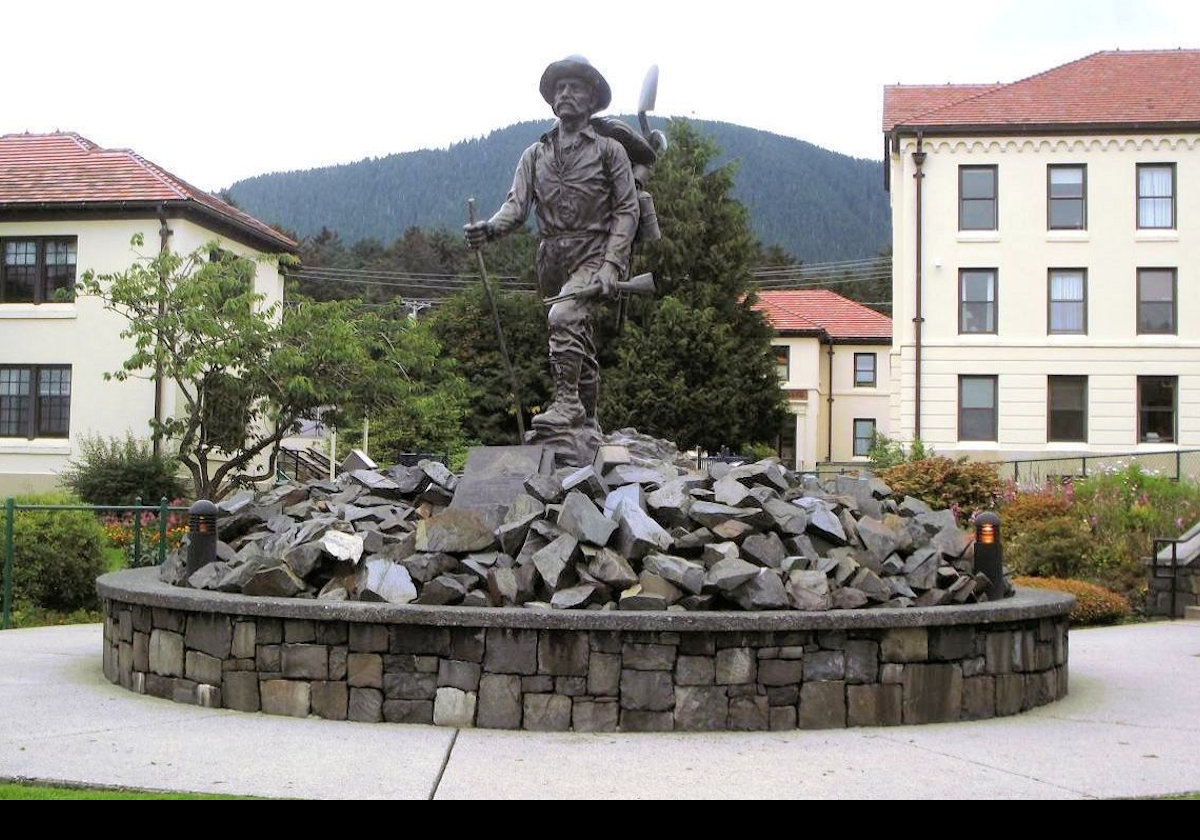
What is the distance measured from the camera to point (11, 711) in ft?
26.1

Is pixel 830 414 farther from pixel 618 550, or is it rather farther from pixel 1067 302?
pixel 618 550

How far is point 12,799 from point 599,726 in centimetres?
320

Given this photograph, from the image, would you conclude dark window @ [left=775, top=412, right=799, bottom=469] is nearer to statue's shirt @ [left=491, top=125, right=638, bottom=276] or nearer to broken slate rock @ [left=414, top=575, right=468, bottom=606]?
statue's shirt @ [left=491, top=125, right=638, bottom=276]

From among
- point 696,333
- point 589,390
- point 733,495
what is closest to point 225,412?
point 696,333

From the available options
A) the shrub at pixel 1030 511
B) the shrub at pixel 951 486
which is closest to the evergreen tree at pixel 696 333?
the shrub at pixel 951 486

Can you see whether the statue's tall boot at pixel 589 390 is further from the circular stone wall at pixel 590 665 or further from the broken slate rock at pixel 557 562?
the circular stone wall at pixel 590 665

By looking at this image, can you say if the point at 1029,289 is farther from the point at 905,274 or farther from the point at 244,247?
the point at 244,247

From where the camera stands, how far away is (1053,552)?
17609 mm

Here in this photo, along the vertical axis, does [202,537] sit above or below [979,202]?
below

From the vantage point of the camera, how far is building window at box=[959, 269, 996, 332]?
3278cm

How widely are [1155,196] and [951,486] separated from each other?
1490 cm

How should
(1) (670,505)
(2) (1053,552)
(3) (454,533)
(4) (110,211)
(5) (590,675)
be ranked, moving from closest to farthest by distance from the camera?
(5) (590,675) → (3) (454,533) → (1) (670,505) → (2) (1053,552) → (4) (110,211)

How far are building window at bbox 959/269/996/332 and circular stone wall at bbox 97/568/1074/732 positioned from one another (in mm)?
25670

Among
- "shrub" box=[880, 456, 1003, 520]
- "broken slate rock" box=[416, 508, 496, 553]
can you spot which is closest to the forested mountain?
"shrub" box=[880, 456, 1003, 520]
